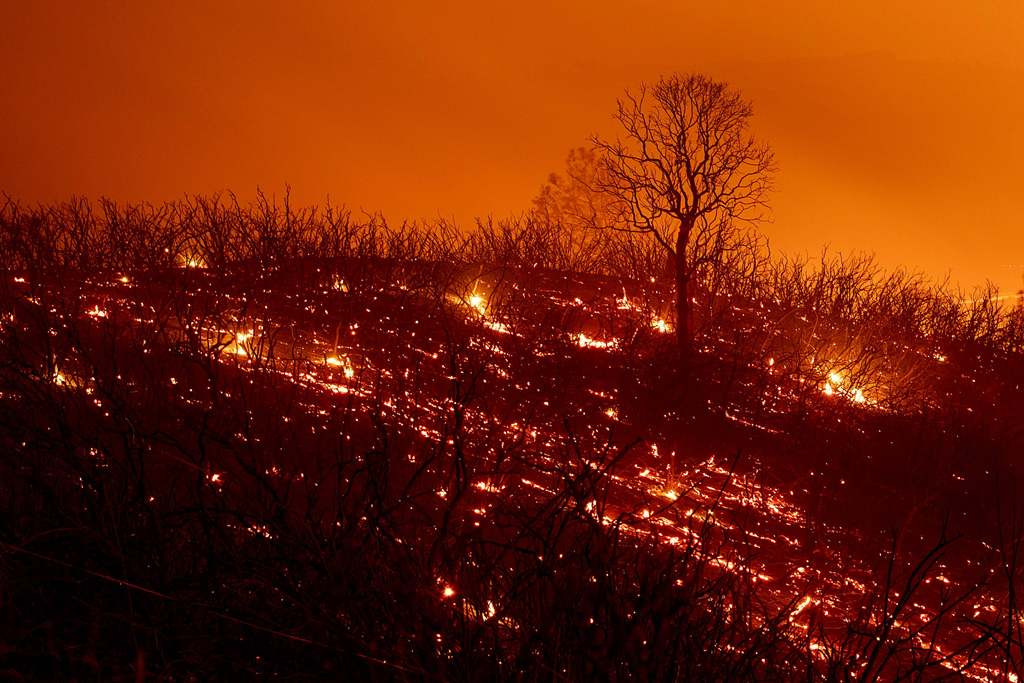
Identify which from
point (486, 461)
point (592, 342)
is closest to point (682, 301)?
point (592, 342)

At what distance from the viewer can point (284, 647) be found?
7.98 ft

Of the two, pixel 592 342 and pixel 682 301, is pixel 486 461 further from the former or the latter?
pixel 682 301

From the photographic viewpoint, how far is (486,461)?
5.09 meters

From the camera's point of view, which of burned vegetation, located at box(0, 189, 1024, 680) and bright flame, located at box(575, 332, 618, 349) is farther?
bright flame, located at box(575, 332, 618, 349)

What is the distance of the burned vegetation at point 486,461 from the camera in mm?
2354

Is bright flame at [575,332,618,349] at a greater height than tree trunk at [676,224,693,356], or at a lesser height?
lesser

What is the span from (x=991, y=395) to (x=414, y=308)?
5501 mm

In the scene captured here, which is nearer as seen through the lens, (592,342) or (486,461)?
(486,461)

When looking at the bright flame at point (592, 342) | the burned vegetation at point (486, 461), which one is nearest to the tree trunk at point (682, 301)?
the burned vegetation at point (486, 461)

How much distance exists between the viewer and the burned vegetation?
235cm

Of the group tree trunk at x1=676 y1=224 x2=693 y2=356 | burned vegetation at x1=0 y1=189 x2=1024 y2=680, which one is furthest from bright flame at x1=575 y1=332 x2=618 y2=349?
tree trunk at x1=676 y1=224 x2=693 y2=356

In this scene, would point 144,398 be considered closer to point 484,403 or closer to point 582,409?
point 484,403

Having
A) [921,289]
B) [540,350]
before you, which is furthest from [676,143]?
[921,289]

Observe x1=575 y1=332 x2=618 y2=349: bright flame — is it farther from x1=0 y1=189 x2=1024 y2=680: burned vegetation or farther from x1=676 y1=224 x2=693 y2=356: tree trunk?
x1=676 y1=224 x2=693 y2=356: tree trunk
